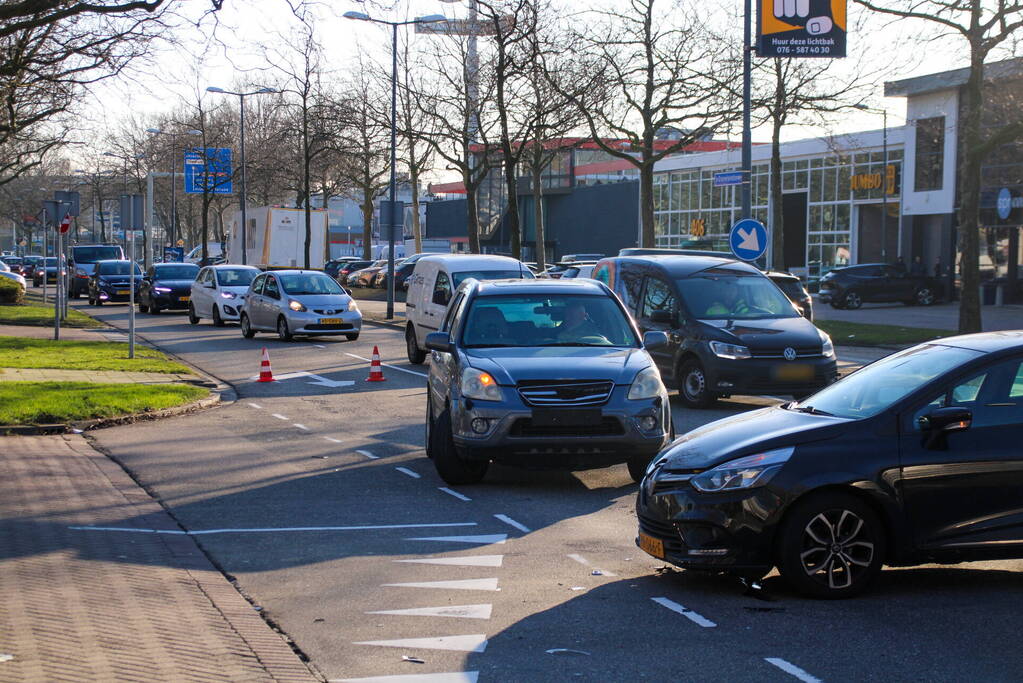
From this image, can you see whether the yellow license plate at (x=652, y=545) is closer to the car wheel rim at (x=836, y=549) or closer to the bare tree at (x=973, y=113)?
the car wheel rim at (x=836, y=549)

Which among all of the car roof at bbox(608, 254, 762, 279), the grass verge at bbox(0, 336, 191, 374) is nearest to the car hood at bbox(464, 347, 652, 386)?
the car roof at bbox(608, 254, 762, 279)

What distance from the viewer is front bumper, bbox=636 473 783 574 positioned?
6.39 meters

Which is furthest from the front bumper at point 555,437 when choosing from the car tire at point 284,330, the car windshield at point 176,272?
the car windshield at point 176,272

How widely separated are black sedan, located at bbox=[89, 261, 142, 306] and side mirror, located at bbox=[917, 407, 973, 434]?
128 feet

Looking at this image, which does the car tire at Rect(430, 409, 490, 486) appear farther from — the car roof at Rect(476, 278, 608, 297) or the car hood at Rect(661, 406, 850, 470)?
the car hood at Rect(661, 406, 850, 470)

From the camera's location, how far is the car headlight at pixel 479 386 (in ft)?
31.3

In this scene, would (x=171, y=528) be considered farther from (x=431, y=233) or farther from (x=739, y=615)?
(x=431, y=233)

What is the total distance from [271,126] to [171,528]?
5223cm

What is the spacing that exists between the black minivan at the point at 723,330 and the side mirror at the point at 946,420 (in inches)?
321

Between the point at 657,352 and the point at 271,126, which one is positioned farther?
the point at 271,126

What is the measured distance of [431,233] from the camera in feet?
313

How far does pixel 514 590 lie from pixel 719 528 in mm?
1229

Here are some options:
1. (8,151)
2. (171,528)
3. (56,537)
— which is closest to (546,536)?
(171,528)

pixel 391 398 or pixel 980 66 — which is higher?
pixel 980 66
